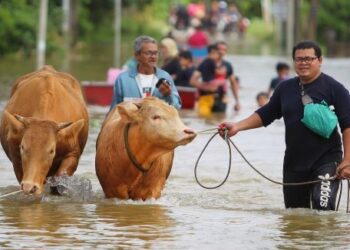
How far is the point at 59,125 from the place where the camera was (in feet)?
39.7

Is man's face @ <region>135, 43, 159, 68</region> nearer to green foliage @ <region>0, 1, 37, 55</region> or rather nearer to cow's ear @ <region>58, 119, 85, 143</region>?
cow's ear @ <region>58, 119, 85, 143</region>

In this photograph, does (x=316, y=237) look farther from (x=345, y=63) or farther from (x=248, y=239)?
(x=345, y=63)

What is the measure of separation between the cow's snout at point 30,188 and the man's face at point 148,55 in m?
2.21

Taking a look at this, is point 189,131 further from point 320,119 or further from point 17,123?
point 17,123

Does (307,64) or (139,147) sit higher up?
(307,64)

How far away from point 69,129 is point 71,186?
65cm

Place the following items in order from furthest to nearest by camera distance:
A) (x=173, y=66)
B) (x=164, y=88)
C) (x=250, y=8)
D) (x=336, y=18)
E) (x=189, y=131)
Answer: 1. (x=250, y=8)
2. (x=336, y=18)
3. (x=173, y=66)
4. (x=164, y=88)
5. (x=189, y=131)

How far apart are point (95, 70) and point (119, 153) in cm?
2628

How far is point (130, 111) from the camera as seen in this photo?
38.6ft

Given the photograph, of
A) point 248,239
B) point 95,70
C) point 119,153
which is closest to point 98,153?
point 119,153

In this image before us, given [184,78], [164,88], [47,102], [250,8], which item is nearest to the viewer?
[47,102]

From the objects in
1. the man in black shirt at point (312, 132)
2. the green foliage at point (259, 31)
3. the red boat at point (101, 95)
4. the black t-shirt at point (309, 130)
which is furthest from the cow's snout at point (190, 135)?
Result: the green foliage at point (259, 31)

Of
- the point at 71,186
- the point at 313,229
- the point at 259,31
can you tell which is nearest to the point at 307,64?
the point at 313,229

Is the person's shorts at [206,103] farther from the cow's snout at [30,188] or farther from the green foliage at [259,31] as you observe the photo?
the green foliage at [259,31]
